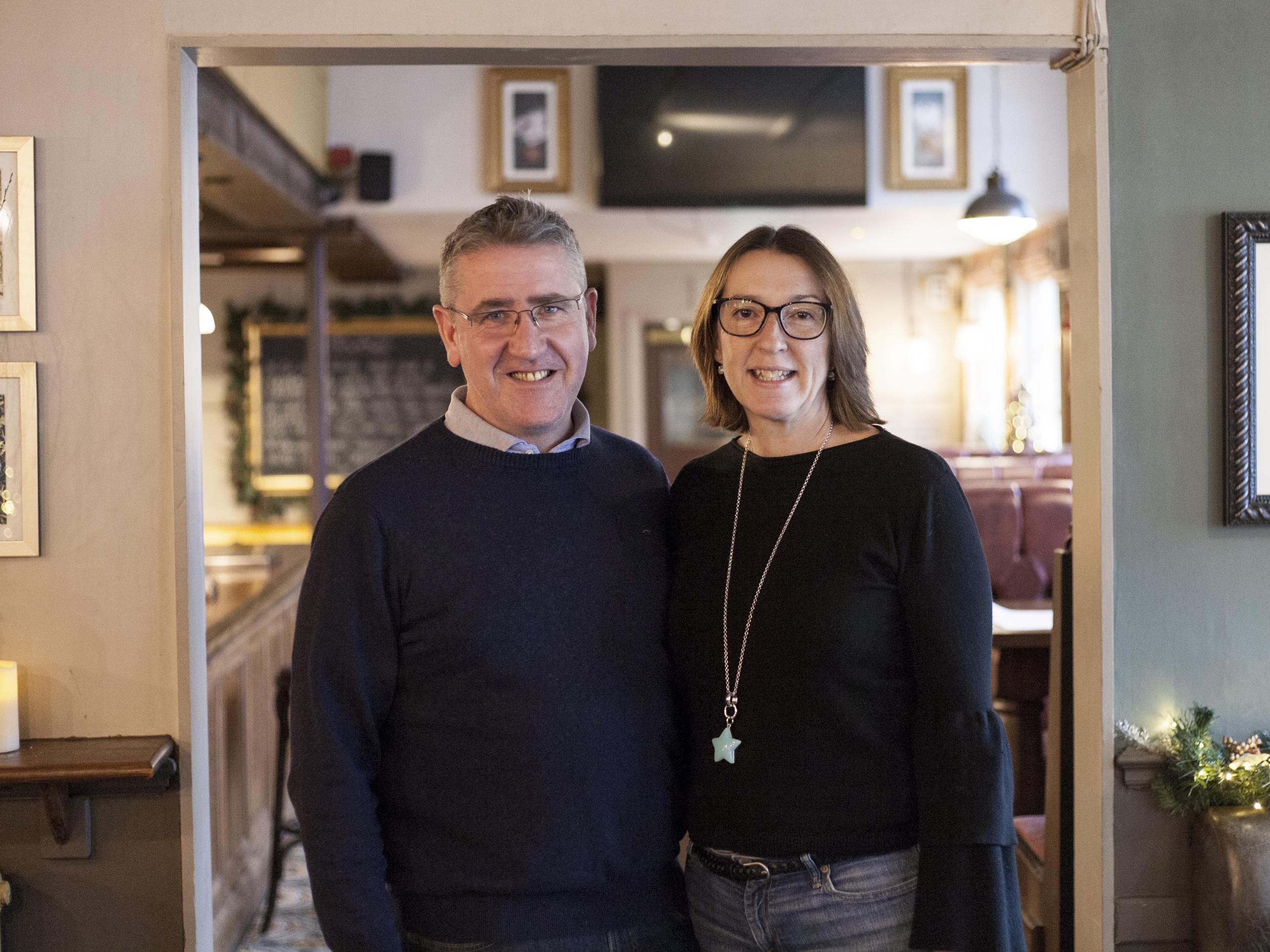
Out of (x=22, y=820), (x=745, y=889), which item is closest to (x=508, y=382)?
(x=745, y=889)

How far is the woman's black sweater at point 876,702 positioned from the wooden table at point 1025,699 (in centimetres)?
201

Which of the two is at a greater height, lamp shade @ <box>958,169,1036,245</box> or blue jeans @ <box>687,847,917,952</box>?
lamp shade @ <box>958,169,1036,245</box>

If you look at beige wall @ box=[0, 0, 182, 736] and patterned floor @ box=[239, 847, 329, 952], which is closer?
beige wall @ box=[0, 0, 182, 736]

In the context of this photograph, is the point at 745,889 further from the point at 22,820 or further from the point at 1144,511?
the point at 22,820

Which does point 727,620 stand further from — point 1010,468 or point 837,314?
point 1010,468

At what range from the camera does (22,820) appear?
191cm

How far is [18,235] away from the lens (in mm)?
1888

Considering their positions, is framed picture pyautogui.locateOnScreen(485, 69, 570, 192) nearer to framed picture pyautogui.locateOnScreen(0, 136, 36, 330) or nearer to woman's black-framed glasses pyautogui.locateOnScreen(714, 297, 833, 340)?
framed picture pyautogui.locateOnScreen(0, 136, 36, 330)

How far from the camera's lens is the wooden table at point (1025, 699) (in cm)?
341

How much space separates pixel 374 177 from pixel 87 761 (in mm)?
5079

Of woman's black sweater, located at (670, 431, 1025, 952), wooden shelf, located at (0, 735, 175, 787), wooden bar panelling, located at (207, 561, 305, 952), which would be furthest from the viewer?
wooden bar panelling, located at (207, 561, 305, 952)

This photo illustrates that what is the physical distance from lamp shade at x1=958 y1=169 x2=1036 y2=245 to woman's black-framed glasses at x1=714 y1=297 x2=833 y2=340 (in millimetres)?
3715

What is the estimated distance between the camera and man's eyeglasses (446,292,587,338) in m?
1.63

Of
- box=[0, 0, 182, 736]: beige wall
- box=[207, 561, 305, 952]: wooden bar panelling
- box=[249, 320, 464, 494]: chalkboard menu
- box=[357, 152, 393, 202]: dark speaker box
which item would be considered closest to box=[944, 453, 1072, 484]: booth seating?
box=[207, 561, 305, 952]: wooden bar panelling
